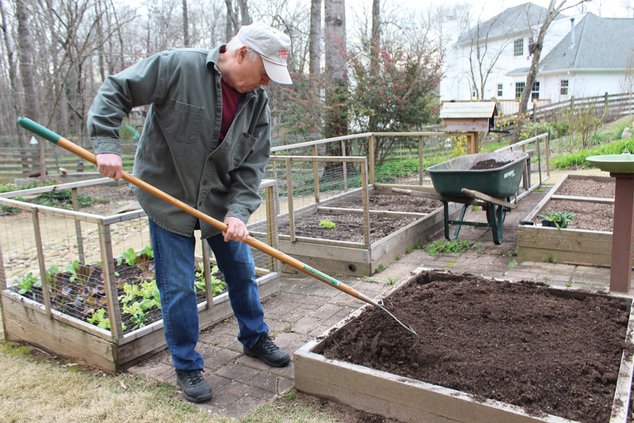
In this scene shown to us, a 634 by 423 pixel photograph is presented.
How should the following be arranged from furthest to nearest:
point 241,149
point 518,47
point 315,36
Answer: point 518,47 → point 315,36 → point 241,149

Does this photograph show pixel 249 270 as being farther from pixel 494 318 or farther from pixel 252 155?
pixel 494 318

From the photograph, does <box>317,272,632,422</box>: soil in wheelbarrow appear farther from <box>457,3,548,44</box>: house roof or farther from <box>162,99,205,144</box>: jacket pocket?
<box>457,3,548,44</box>: house roof

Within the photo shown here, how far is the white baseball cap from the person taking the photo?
8.60ft

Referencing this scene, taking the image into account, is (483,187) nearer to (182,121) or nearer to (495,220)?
(495,220)

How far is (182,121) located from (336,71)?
9228mm

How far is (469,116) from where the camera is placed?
7504 mm

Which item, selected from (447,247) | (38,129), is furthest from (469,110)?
(38,129)

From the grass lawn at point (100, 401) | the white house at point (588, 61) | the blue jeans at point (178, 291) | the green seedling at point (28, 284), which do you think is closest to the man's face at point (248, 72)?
the blue jeans at point (178, 291)

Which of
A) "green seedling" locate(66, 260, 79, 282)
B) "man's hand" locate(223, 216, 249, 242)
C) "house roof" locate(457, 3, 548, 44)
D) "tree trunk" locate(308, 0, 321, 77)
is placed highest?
"house roof" locate(457, 3, 548, 44)

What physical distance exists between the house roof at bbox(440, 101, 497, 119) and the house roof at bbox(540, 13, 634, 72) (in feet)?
85.5

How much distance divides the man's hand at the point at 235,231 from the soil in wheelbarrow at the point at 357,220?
2.79 meters

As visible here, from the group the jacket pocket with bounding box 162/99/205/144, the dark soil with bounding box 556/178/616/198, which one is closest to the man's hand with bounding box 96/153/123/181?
the jacket pocket with bounding box 162/99/205/144

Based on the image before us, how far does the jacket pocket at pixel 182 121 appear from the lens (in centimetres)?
274

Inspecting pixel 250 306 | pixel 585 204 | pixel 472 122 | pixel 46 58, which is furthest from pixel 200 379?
pixel 46 58
